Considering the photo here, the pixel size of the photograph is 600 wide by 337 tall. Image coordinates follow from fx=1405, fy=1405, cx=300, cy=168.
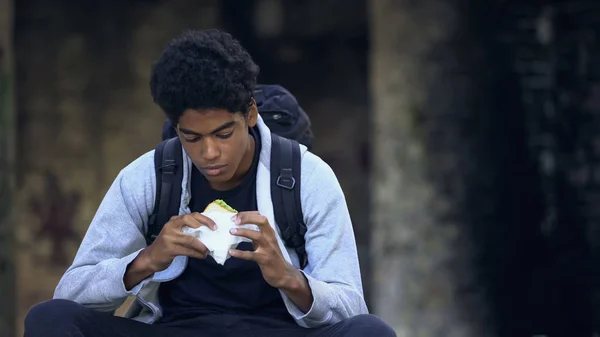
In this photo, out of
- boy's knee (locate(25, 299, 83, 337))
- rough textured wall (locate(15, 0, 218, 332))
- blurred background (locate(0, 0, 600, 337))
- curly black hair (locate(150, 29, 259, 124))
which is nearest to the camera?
boy's knee (locate(25, 299, 83, 337))

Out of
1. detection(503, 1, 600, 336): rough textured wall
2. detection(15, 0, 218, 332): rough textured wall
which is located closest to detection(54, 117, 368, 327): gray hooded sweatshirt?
detection(503, 1, 600, 336): rough textured wall

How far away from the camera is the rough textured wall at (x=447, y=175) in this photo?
6934 millimetres

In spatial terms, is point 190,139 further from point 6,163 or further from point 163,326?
point 6,163

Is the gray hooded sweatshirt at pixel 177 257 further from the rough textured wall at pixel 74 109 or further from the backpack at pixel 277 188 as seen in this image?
the rough textured wall at pixel 74 109

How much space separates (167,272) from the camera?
12.7 ft

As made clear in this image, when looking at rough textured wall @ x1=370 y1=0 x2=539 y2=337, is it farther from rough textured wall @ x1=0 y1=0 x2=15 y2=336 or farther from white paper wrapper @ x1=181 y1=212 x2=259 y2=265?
white paper wrapper @ x1=181 y1=212 x2=259 y2=265

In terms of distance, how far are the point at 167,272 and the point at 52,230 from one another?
12.1ft

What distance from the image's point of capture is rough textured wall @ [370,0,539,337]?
6.93m

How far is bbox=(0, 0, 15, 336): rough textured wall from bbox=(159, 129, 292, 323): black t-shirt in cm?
302

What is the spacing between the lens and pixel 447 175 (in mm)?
7012

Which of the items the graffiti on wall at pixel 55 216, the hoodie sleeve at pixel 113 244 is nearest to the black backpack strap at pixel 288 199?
the hoodie sleeve at pixel 113 244

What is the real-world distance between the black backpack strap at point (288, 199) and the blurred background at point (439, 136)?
10.2 feet

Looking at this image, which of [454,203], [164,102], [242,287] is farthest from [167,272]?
[454,203]

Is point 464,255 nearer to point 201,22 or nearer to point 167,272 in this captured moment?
point 201,22
